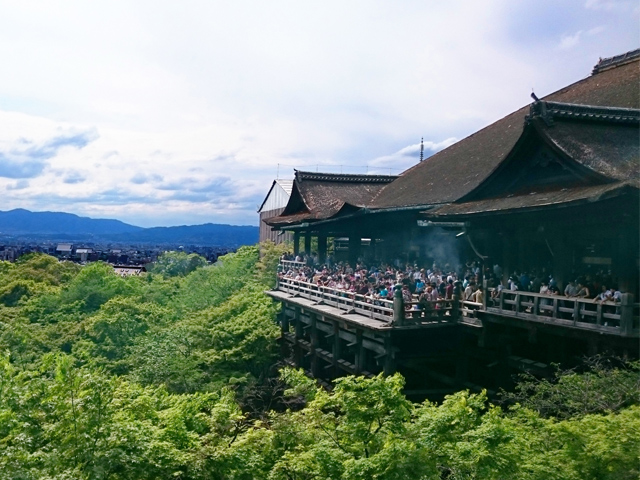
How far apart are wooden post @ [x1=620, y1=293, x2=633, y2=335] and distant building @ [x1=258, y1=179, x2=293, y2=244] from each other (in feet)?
104

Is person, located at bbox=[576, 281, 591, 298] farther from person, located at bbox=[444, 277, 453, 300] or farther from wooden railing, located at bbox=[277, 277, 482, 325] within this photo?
person, located at bbox=[444, 277, 453, 300]

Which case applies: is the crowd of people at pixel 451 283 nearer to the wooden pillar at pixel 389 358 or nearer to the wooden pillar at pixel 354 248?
the wooden pillar at pixel 389 358

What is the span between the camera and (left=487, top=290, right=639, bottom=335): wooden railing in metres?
10.7

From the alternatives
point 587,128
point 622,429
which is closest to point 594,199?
point 587,128

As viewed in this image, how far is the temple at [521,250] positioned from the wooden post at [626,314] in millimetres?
18

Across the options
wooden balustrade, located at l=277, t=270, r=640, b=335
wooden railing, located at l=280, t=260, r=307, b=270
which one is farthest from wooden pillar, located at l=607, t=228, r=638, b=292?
wooden railing, located at l=280, t=260, r=307, b=270

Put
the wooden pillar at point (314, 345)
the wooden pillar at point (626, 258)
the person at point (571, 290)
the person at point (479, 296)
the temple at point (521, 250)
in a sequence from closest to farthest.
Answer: the wooden pillar at point (626, 258), the temple at point (521, 250), the person at point (571, 290), the person at point (479, 296), the wooden pillar at point (314, 345)

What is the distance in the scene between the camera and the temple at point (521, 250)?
1223 centimetres

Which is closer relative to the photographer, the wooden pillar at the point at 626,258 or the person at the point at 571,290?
the wooden pillar at the point at 626,258

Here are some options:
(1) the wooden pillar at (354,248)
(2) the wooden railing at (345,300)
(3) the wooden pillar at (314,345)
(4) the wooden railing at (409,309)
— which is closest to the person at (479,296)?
(4) the wooden railing at (409,309)

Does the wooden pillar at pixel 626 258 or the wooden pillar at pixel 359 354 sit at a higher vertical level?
the wooden pillar at pixel 626 258

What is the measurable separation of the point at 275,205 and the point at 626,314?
37.0m

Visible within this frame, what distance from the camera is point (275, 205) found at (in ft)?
152

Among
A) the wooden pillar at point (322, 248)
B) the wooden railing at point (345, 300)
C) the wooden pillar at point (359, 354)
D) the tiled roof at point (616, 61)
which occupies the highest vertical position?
the tiled roof at point (616, 61)
